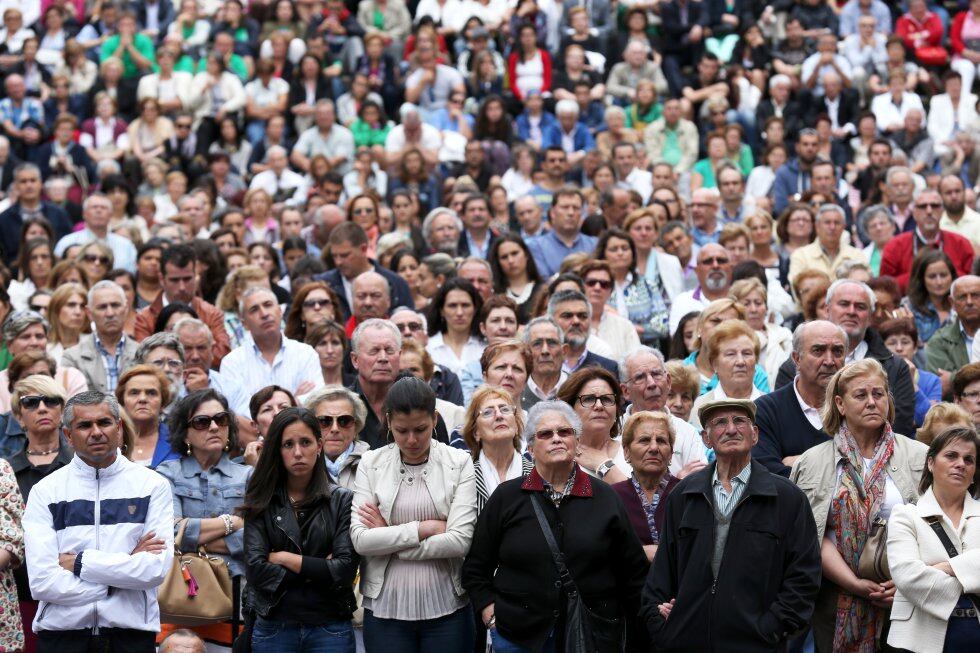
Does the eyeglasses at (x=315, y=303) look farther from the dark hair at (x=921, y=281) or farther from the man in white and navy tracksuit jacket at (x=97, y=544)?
the dark hair at (x=921, y=281)

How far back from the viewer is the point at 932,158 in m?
18.5

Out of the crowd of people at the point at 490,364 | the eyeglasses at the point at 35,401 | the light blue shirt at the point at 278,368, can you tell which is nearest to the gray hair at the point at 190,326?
the crowd of people at the point at 490,364

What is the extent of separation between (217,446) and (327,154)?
10.7 metres

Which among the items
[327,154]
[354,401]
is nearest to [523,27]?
[327,154]

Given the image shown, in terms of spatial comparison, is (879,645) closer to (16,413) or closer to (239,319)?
(16,413)

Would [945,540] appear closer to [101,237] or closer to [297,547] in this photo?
[297,547]

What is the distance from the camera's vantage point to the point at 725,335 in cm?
929

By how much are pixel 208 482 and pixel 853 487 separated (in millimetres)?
3338

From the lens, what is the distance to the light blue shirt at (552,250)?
44.2ft

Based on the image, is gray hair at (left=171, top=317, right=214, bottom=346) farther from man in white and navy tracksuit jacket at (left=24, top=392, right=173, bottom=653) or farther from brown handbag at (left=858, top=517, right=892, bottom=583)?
brown handbag at (left=858, top=517, right=892, bottom=583)

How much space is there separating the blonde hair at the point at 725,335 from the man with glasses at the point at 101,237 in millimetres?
6698

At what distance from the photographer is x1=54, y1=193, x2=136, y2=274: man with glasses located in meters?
14.3

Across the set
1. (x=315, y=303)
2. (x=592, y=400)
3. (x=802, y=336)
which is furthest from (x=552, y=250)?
(x=592, y=400)

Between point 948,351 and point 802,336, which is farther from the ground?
point 802,336
